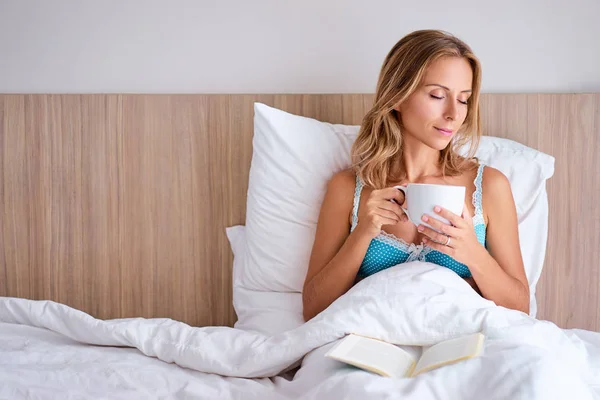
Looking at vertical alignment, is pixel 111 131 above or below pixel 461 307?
above

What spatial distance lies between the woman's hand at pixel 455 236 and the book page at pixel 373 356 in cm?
24

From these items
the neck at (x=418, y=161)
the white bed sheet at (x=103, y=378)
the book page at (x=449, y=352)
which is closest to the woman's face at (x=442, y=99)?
the neck at (x=418, y=161)

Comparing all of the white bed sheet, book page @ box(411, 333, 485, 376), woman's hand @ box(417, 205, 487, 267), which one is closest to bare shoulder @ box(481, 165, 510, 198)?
woman's hand @ box(417, 205, 487, 267)

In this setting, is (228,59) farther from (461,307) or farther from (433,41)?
(461,307)

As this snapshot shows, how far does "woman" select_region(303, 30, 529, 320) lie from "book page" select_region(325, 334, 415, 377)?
28 cm

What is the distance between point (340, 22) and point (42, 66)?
88 cm

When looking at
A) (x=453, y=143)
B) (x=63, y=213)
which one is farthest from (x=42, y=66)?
(x=453, y=143)

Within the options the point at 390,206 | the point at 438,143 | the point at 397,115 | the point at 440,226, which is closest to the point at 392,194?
the point at 390,206

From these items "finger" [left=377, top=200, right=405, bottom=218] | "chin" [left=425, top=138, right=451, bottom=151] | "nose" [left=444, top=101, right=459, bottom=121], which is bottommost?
"finger" [left=377, top=200, right=405, bottom=218]

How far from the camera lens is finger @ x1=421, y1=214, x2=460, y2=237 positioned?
1.10 metres

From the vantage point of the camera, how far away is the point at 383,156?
1465mm

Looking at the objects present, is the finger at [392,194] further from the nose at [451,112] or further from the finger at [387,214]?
the nose at [451,112]

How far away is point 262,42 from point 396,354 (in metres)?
1.02

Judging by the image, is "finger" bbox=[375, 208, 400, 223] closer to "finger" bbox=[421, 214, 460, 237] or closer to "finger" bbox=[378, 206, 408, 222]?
"finger" bbox=[378, 206, 408, 222]
